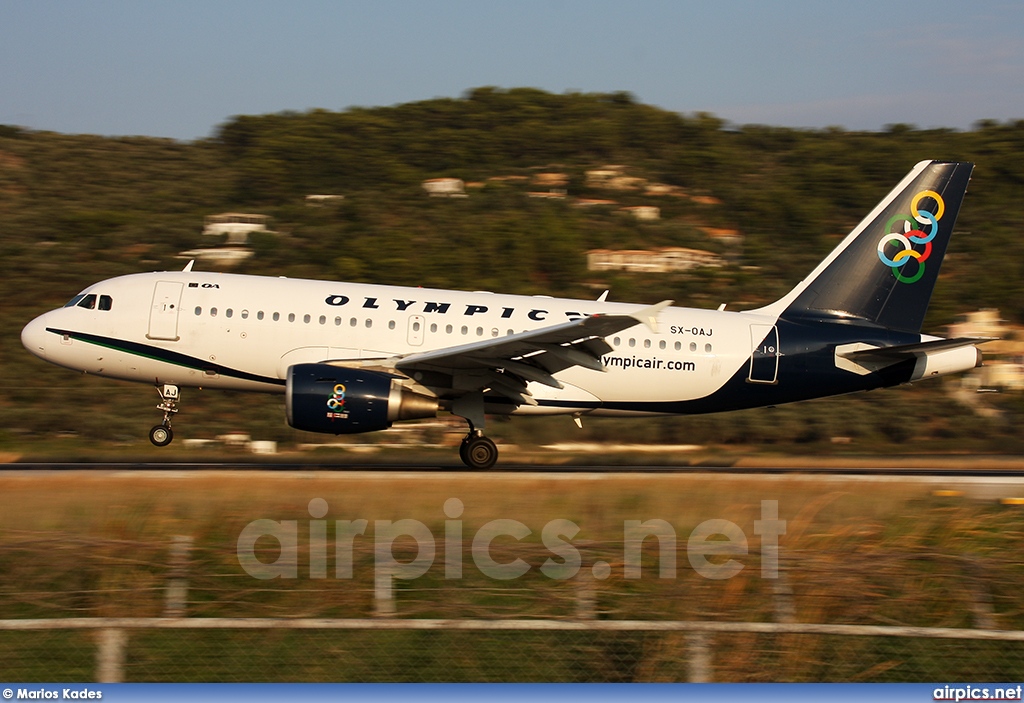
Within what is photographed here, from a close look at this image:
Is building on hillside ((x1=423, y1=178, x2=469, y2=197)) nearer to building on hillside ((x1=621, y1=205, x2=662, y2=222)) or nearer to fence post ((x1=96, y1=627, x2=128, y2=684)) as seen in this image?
building on hillside ((x1=621, y1=205, x2=662, y2=222))

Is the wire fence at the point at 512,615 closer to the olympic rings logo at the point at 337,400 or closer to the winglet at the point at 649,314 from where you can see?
the winglet at the point at 649,314

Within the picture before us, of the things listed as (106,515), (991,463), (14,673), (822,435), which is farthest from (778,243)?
(14,673)

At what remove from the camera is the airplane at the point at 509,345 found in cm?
1952

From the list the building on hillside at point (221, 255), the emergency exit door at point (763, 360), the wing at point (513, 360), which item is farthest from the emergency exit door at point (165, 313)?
the building on hillside at point (221, 255)

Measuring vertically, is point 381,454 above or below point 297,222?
below

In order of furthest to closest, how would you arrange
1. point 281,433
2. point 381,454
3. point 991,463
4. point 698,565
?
A: point 281,433
point 381,454
point 991,463
point 698,565

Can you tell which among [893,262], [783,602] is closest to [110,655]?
[783,602]

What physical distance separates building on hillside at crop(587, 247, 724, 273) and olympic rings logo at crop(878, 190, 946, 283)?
2468 cm

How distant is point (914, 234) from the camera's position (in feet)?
71.7

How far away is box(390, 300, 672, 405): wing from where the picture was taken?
1820cm

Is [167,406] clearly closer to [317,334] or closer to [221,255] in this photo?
[317,334]

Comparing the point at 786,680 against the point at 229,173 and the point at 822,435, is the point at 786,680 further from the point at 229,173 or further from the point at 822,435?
the point at 229,173

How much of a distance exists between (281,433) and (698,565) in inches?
851

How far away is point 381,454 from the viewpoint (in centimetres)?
2655
